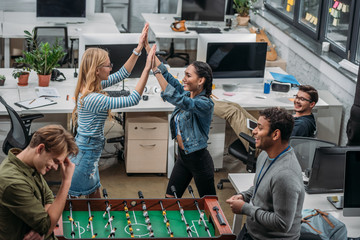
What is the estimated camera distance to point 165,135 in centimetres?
590

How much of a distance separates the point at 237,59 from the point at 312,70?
1292 mm

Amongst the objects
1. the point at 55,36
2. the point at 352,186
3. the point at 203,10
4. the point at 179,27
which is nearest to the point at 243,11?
the point at 203,10

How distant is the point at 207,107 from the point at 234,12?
540cm

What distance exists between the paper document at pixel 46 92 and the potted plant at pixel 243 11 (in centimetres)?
387

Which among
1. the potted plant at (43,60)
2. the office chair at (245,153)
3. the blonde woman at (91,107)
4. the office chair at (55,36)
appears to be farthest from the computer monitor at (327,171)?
the office chair at (55,36)

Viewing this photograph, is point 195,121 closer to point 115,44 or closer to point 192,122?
point 192,122

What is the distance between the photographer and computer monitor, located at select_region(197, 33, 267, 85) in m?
6.21

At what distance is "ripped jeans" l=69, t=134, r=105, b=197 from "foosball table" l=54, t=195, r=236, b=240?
1.88 ft

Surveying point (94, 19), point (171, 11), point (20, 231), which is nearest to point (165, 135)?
point (20, 231)

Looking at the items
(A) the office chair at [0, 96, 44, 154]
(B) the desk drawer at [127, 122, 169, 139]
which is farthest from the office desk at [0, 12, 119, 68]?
(A) the office chair at [0, 96, 44, 154]

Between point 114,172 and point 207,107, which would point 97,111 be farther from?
point 114,172

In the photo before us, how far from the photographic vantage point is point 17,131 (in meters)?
5.25

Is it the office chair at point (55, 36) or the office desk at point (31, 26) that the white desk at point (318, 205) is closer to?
the office chair at point (55, 36)

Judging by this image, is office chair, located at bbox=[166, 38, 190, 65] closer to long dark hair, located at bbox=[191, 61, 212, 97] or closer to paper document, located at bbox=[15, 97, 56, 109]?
paper document, located at bbox=[15, 97, 56, 109]
